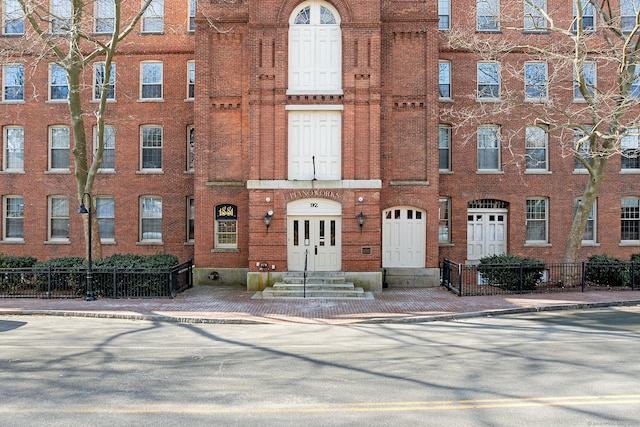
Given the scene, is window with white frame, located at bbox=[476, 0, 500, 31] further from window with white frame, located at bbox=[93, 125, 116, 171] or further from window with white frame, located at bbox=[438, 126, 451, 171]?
window with white frame, located at bbox=[93, 125, 116, 171]

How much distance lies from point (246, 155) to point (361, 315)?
362 inches

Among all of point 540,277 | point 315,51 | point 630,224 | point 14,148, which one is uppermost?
point 315,51

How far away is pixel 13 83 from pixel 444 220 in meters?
22.5

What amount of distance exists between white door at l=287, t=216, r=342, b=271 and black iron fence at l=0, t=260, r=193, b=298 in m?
4.68

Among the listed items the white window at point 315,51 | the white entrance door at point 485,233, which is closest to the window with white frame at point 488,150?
the white entrance door at point 485,233

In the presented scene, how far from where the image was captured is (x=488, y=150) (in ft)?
84.3

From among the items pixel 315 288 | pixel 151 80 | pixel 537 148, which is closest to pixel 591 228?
pixel 537 148

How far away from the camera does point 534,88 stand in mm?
25750

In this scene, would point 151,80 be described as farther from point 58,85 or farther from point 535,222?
point 535,222

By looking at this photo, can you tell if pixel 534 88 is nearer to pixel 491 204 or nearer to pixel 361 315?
pixel 491 204

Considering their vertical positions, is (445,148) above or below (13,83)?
below

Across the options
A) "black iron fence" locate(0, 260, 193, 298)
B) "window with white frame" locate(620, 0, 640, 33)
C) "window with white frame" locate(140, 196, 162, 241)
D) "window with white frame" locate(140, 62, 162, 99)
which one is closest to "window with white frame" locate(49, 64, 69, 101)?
"window with white frame" locate(140, 62, 162, 99)

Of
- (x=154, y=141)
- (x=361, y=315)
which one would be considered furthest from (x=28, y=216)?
(x=361, y=315)

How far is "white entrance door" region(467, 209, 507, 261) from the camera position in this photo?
25.3 metres
